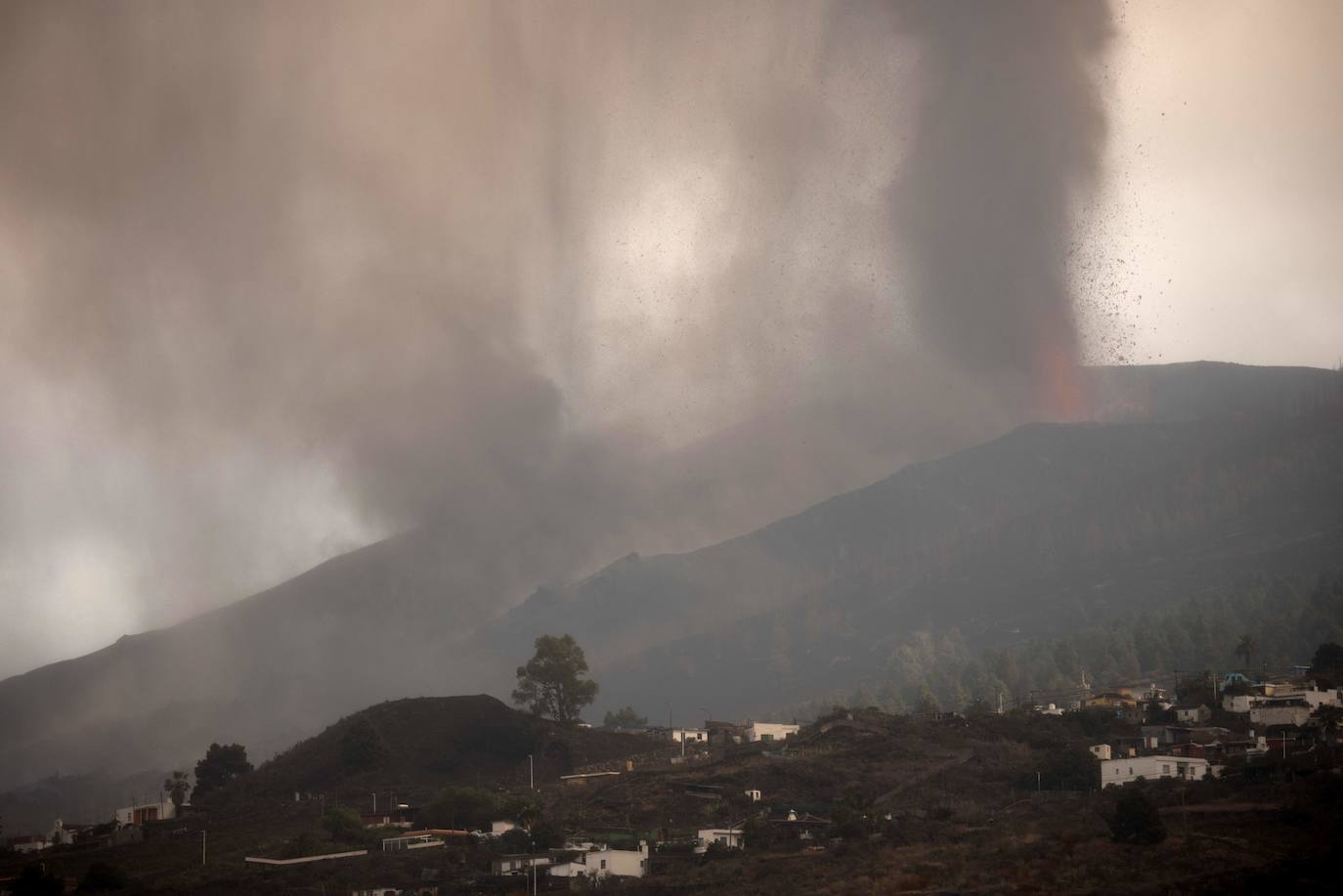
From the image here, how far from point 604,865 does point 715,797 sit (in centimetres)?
2093

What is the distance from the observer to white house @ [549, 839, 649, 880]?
80312 millimetres

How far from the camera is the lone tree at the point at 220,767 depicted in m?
135

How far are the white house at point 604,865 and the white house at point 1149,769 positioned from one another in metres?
32.7

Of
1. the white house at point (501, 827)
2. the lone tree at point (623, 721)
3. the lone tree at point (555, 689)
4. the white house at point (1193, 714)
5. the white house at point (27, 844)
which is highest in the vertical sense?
the lone tree at point (555, 689)

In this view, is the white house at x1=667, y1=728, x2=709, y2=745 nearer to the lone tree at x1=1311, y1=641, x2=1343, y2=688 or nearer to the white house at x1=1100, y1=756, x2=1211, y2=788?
the white house at x1=1100, y1=756, x2=1211, y2=788

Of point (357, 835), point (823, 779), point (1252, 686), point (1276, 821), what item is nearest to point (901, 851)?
point (1276, 821)

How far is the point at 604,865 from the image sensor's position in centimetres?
8131

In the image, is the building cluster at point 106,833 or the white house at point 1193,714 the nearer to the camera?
the building cluster at point 106,833

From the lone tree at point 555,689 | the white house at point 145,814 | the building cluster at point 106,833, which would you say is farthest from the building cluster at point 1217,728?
the white house at point 145,814

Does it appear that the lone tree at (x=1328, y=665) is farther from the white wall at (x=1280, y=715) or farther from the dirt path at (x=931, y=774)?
the dirt path at (x=931, y=774)

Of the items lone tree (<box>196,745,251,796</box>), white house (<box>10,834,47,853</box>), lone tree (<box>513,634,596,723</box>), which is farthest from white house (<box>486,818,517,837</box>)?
lone tree (<box>513,634,596,723</box>)

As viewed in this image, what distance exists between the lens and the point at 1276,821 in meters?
68.1

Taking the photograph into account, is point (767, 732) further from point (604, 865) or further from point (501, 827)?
point (604, 865)

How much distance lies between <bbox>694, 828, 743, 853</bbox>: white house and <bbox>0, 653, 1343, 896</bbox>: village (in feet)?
0.44
